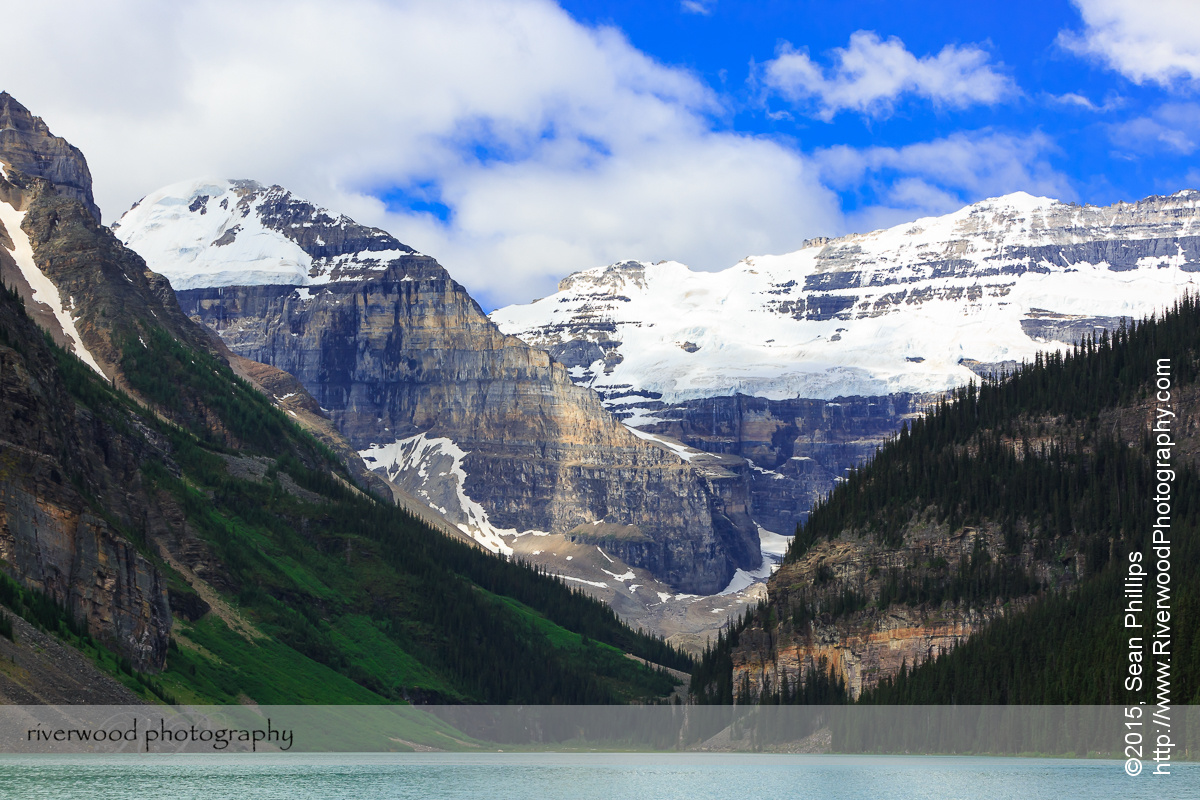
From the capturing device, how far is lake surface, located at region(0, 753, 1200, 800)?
5837 inches

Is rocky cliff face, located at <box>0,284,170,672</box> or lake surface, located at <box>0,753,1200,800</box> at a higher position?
rocky cliff face, located at <box>0,284,170,672</box>

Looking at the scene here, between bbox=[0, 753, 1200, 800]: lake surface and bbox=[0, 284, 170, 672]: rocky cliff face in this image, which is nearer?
bbox=[0, 753, 1200, 800]: lake surface

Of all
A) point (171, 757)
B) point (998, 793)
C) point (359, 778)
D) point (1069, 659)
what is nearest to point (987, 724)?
point (1069, 659)

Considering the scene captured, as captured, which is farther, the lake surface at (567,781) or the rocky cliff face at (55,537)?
the rocky cliff face at (55,537)

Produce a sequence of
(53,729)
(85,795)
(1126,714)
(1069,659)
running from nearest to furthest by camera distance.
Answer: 1. (85,795)
2. (53,729)
3. (1126,714)
4. (1069,659)

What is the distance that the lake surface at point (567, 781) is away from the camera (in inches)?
5837

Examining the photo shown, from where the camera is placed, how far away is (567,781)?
188250 mm

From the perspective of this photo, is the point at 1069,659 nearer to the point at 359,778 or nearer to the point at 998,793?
the point at 998,793

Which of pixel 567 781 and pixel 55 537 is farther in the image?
pixel 567 781

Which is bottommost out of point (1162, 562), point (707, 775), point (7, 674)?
point (707, 775)

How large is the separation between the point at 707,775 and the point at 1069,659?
147ft

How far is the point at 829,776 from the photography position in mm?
182625

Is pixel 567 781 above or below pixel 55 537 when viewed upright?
below

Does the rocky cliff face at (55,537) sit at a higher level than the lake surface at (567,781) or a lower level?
higher
